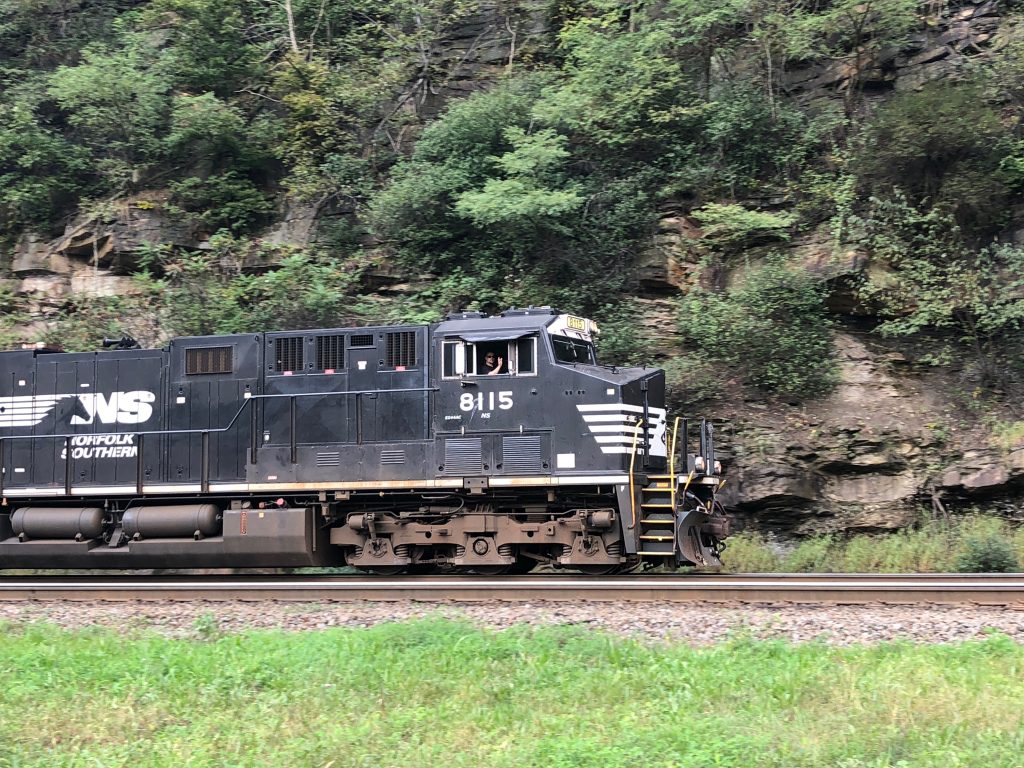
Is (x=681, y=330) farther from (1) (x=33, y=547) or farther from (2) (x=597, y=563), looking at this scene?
(1) (x=33, y=547)

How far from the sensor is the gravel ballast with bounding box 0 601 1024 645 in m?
7.72

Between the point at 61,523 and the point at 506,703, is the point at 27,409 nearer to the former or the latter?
the point at 61,523

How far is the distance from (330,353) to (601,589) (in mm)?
5331

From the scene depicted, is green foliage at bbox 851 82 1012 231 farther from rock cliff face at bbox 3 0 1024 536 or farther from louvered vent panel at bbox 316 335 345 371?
louvered vent panel at bbox 316 335 345 371

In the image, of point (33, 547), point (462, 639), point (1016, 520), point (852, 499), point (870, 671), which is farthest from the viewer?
point (852, 499)

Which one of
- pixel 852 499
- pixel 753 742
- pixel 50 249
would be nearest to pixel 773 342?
pixel 852 499

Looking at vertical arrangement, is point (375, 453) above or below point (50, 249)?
below

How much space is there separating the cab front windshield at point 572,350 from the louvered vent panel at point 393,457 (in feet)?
8.16

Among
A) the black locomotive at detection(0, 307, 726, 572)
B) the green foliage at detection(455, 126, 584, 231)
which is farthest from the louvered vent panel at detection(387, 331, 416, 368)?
the green foliage at detection(455, 126, 584, 231)

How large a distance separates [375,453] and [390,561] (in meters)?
1.52

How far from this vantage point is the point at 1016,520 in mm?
13945

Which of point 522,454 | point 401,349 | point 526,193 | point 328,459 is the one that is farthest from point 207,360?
point 526,193

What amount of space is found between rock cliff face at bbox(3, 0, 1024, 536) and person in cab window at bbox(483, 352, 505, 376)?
18.5ft

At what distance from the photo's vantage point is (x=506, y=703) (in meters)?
5.90
